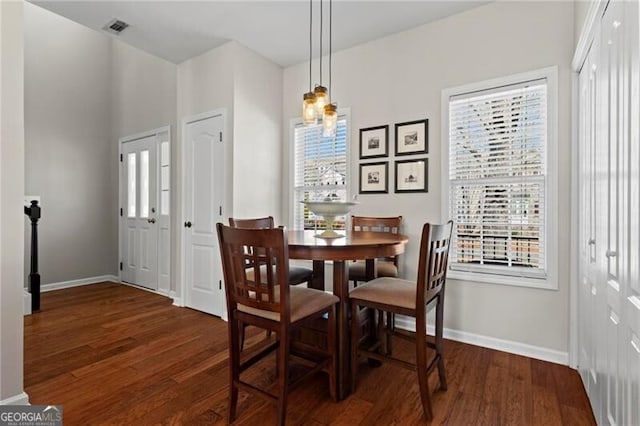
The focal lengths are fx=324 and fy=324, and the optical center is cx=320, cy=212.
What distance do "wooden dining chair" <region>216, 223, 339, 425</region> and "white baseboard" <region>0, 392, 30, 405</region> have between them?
1160 millimetres

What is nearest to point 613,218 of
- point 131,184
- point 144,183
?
point 144,183

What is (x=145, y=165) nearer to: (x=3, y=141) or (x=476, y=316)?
(x=3, y=141)

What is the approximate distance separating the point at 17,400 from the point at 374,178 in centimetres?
299

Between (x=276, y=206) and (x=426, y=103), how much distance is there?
1983 mm

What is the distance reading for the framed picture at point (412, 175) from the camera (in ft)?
9.77

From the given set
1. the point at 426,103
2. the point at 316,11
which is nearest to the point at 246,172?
the point at 316,11

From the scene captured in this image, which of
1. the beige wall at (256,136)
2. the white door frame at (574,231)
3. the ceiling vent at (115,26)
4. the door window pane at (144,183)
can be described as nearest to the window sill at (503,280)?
the white door frame at (574,231)

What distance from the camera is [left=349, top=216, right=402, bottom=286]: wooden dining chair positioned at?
2.71 metres

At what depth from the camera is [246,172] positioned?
3471 mm

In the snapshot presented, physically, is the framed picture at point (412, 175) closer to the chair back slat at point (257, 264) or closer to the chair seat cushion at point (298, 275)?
the chair seat cushion at point (298, 275)

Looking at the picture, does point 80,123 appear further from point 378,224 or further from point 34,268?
point 378,224

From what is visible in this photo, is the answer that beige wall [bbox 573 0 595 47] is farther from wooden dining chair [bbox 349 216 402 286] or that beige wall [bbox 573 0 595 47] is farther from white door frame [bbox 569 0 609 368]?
wooden dining chair [bbox 349 216 402 286]

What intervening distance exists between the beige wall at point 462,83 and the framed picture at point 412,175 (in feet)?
0.19

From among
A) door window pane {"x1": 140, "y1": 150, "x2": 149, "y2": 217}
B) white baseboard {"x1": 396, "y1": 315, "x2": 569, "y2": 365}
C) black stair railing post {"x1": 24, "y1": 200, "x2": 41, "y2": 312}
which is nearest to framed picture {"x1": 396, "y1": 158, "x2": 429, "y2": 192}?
white baseboard {"x1": 396, "y1": 315, "x2": 569, "y2": 365}
